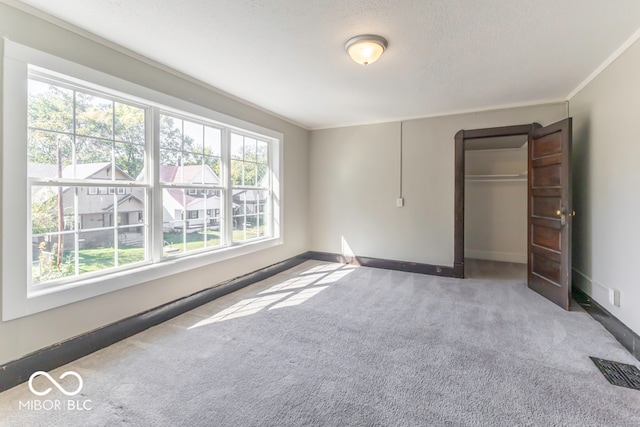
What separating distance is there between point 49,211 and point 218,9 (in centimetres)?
194

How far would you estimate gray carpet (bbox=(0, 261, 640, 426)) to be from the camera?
62.6 inches

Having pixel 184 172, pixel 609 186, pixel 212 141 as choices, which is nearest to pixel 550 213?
pixel 609 186

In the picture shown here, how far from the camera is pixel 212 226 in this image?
3543 mm

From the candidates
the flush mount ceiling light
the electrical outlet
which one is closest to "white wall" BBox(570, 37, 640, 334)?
the electrical outlet

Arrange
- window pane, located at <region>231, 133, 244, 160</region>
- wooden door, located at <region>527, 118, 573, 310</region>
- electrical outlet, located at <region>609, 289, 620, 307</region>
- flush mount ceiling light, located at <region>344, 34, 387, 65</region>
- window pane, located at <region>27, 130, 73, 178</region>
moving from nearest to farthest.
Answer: window pane, located at <region>27, 130, 73, 178</region> < flush mount ceiling light, located at <region>344, 34, 387, 65</region> < electrical outlet, located at <region>609, 289, 620, 307</region> < wooden door, located at <region>527, 118, 573, 310</region> < window pane, located at <region>231, 133, 244, 160</region>

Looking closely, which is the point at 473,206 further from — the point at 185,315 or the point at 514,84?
the point at 185,315

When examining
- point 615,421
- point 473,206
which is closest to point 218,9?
point 615,421

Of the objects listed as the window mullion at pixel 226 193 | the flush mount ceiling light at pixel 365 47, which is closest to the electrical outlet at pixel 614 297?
the flush mount ceiling light at pixel 365 47

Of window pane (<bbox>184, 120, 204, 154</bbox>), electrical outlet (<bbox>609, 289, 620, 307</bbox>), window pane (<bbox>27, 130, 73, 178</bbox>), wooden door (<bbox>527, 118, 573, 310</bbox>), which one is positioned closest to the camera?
window pane (<bbox>27, 130, 73, 178</bbox>)

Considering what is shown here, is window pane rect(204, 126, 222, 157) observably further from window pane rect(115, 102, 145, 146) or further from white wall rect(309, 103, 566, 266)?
white wall rect(309, 103, 566, 266)

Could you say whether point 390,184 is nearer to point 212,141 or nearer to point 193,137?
point 212,141

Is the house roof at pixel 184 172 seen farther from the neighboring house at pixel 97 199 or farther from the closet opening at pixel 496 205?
the closet opening at pixel 496 205

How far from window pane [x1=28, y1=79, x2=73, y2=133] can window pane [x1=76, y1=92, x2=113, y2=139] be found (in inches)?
2.3

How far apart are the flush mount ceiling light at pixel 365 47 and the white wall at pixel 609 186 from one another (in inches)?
80.1
